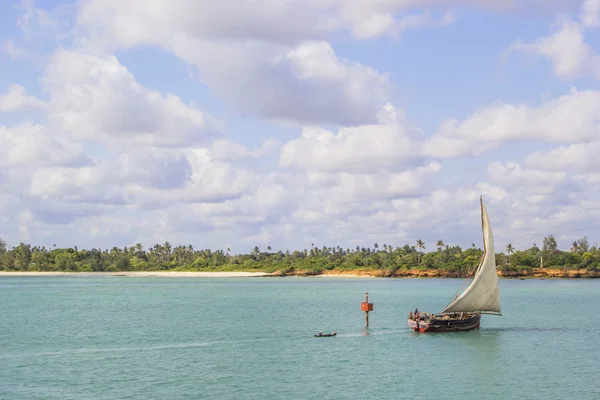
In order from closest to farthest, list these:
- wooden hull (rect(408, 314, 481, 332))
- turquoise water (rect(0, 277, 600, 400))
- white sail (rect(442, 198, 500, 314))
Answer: turquoise water (rect(0, 277, 600, 400))
white sail (rect(442, 198, 500, 314))
wooden hull (rect(408, 314, 481, 332))

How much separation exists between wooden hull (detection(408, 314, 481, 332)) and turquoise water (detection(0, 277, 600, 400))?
89 cm

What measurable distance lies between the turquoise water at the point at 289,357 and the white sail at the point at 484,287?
3219 millimetres

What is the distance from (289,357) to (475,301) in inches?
1021

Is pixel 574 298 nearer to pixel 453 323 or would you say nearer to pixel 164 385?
pixel 453 323

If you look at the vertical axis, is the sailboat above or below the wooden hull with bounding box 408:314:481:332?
above

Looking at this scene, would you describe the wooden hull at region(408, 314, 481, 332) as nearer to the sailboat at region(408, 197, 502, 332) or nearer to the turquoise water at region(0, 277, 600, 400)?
the sailboat at region(408, 197, 502, 332)

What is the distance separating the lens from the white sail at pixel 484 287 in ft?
250

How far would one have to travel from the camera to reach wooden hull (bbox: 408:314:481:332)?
7775 centimetres

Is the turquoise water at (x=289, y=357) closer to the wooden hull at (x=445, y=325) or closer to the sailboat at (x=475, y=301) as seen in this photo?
the wooden hull at (x=445, y=325)

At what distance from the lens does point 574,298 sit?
489ft

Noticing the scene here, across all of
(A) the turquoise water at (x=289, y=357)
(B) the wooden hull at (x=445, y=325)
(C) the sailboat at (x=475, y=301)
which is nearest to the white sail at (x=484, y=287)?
(C) the sailboat at (x=475, y=301)

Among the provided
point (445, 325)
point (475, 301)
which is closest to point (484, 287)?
point (475, 301)

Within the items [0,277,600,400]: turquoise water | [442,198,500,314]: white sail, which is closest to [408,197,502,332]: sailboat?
[442,198,500,314]: white sail

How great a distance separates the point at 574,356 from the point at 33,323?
68.2m
